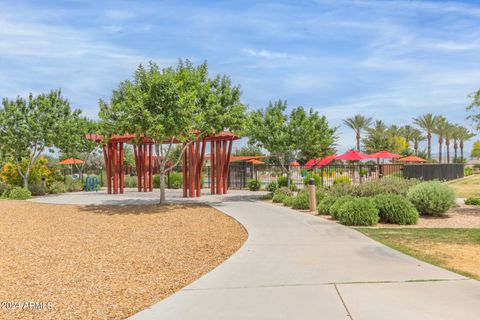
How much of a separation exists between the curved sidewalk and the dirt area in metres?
0.61

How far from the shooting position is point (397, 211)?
12180mm

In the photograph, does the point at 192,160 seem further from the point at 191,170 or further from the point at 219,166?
the point at 219,166

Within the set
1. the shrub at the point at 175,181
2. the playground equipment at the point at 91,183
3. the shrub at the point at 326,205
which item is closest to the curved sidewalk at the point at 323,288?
the shrub at the point at 326,205

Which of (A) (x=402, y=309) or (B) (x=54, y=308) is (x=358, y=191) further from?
(B) (x=54, y=308)

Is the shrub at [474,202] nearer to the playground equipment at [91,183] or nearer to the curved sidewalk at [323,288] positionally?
the curved sidewalk at [323,288]

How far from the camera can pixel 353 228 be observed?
36.5 feet

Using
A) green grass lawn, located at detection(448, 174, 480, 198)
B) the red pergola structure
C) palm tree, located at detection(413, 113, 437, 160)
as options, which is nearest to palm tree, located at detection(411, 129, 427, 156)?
palm tree, located at detection(413, 113, 437, 160)

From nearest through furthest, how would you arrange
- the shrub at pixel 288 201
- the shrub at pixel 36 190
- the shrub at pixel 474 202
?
1. the shrub at pixel 288 201
2. the shrub at pixel 474 202
3. the shrub at pixel 36 190

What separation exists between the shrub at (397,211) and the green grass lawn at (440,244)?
0.94 metres

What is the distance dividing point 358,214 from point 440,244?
2.92 meters

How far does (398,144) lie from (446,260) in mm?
51937

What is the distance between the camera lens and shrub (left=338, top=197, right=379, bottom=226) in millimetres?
11710

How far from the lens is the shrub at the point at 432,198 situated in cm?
1372

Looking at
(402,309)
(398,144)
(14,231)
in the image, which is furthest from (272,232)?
(398,144)
